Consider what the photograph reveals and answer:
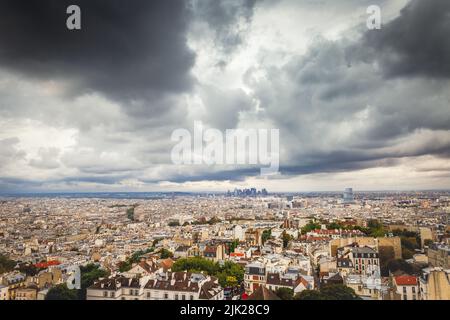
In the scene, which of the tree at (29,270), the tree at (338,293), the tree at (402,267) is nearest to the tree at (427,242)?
the tree at (402,267)

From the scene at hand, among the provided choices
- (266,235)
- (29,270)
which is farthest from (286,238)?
(29,270)

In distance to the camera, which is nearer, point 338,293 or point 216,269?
point 338,293

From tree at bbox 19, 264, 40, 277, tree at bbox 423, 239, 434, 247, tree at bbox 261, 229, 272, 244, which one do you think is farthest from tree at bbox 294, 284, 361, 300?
tree at bbox 261, 229, 272, 244

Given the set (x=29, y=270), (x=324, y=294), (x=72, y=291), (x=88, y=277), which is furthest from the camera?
(x=29, y=270)

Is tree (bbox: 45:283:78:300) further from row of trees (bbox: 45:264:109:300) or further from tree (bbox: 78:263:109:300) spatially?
tree (bbox: 78:263:109:300)

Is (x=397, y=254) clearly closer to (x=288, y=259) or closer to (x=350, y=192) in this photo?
(x=288, y=259)

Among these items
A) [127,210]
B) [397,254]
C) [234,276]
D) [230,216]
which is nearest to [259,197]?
[230,216]

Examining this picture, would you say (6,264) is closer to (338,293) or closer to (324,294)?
(324,294)
